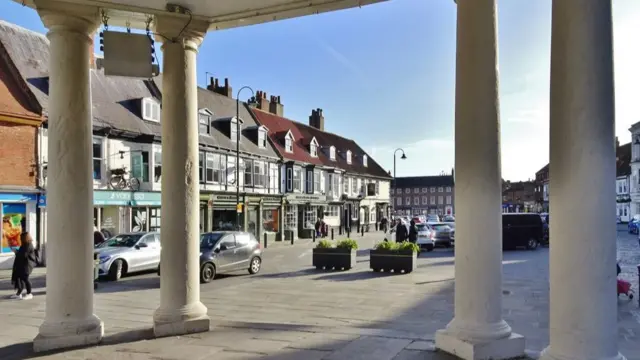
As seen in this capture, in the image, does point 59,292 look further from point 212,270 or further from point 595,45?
point 212,270

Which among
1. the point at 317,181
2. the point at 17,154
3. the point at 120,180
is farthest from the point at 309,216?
the point at 17,154

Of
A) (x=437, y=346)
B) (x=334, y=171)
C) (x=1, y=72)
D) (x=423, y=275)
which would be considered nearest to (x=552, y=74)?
(x=437, y=346)

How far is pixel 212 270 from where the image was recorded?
16016mm

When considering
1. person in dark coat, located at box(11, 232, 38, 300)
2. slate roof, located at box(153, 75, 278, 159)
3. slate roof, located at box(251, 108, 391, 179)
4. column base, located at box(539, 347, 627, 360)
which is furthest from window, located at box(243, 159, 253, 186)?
column base, located at box(539, 347, 627, 360)

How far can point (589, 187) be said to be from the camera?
4.41 m

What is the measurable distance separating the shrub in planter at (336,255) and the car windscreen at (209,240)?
3.65 m

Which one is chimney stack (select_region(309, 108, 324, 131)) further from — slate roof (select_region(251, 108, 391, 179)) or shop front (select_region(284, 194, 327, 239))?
shop front (select_region(284, 194, 327, 239))

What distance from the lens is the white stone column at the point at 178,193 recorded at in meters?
7.00

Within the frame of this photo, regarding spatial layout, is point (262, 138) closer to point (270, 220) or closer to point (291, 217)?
point (270, 220)

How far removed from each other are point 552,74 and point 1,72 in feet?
77.1

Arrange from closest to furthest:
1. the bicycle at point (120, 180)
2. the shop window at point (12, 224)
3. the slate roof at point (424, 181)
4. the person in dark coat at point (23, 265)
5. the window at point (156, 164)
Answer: the person in dark coat at point (23, 265) < the shop window at point (12, 224) < the bicycle at point (120, 180) < the window at point (156, 164) < the slate roof at point (424, 181)

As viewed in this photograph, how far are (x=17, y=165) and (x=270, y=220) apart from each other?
20092 mm

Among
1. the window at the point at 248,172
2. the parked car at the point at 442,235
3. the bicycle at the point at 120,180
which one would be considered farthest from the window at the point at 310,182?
the bicycle at the point at 120,180

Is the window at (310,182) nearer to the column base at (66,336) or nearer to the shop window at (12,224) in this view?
the shop window at (12,224)
